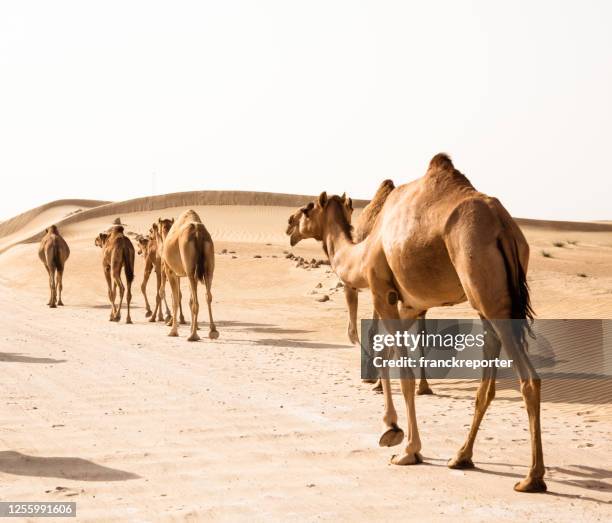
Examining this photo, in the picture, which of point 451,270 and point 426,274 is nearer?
point 451,270

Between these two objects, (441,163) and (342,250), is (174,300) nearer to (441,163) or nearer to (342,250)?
(342,250)

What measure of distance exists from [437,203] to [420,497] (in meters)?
2.13

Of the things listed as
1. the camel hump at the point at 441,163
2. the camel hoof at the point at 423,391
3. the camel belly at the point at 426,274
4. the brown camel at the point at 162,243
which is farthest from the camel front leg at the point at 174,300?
the camel hump at the point at 441,163

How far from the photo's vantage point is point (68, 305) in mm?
24438

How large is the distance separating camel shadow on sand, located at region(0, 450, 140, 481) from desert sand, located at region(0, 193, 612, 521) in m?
0.02

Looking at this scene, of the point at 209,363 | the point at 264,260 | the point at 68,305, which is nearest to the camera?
the point at 209,363

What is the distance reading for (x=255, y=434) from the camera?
7.50m

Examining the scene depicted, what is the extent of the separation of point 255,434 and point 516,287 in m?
2.82

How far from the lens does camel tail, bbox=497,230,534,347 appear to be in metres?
5.76

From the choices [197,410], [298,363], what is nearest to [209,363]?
[298,363]

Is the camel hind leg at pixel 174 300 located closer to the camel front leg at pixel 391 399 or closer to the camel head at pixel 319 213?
the camel head at pixel 319 213

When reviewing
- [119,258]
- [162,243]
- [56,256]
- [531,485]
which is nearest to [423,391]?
[531,485]

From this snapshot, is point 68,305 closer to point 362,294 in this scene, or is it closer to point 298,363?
point 362,294

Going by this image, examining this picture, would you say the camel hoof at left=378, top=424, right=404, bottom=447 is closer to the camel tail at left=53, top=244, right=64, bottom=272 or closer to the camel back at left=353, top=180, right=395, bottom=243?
the camel back at left=353, top=180, right=395, bottom=243
